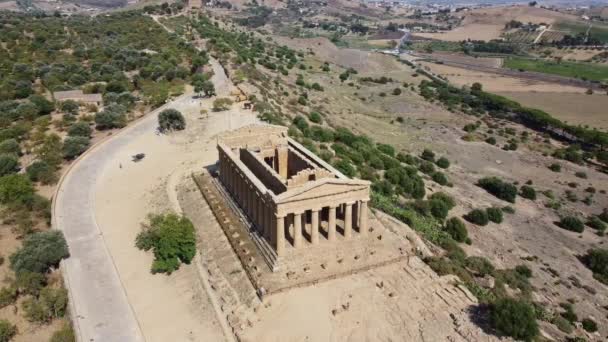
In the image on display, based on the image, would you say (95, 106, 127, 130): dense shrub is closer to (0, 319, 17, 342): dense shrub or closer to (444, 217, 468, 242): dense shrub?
(0, 319, 17, 342): dense shrub

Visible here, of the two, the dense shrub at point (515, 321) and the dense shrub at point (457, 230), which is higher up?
the dense shrub at point (515, 321)

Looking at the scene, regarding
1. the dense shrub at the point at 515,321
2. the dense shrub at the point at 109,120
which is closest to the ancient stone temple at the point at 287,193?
the dense shrub at the point at 515,321

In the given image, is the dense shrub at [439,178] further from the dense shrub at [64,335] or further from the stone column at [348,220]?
the dense shrub at [64,335]

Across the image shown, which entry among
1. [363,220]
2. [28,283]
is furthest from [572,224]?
[28,283]

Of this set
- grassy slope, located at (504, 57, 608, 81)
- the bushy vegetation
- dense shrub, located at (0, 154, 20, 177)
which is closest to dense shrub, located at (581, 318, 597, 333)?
the bushy vegetation

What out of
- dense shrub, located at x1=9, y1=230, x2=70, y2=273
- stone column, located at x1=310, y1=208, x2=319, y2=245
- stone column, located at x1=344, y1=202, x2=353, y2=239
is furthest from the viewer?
stone column, located at x1=344, y1=202, x2=353, y2=239

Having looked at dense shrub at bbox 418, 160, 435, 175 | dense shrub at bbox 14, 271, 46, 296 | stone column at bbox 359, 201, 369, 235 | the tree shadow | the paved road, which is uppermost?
stone column at bbox 359, 201, 369, 235

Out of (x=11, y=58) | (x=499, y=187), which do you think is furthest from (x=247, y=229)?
(x=11, y=58)
